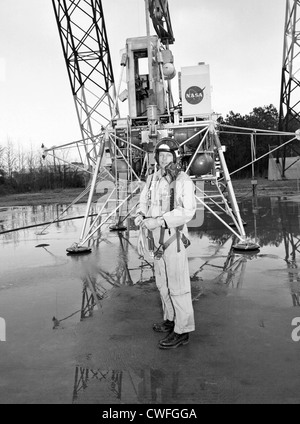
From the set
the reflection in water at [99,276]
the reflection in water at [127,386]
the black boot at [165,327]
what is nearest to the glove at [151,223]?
the black boot at [165,327]

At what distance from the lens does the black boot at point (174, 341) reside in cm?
339

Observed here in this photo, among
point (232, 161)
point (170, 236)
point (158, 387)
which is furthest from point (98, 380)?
point (232, 161)

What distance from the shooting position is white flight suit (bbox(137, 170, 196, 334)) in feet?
11.4

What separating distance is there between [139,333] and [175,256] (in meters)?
0.97

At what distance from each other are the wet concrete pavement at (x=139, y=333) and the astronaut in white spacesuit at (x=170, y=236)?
0.22 m

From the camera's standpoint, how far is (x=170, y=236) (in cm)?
357

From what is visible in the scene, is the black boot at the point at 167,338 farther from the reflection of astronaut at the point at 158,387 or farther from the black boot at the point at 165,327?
the reflection of astronaut at the point at 158,387

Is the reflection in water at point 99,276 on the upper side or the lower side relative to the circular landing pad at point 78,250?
lower

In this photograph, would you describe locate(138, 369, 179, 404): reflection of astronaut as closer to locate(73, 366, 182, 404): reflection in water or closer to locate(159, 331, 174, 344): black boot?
locate(73, 366, 182, 404): reflection in water

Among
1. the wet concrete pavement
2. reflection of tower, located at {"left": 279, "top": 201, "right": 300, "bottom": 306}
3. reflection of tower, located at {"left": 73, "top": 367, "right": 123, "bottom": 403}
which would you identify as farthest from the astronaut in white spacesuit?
reflection of tower, located at {"left": 279, "top": 201, "right": 300, "bottom": 306}

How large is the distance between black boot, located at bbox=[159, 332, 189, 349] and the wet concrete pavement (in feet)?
0.21
